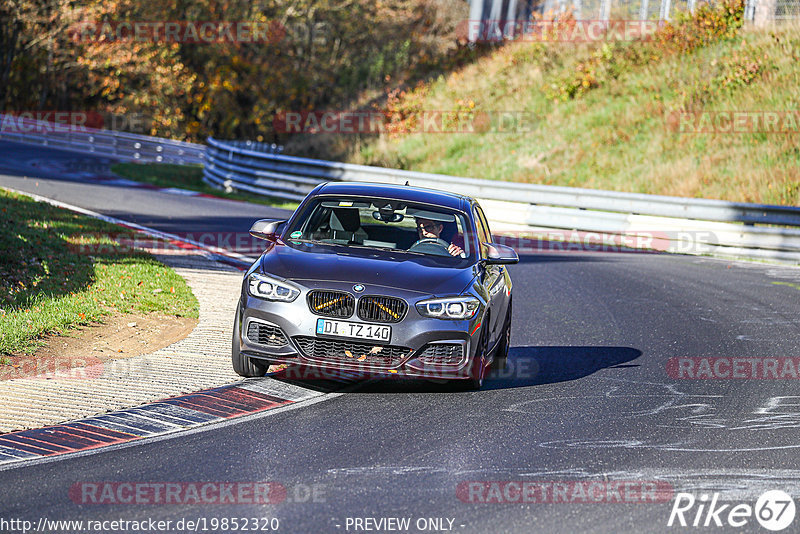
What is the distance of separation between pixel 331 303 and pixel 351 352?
1.31 feet

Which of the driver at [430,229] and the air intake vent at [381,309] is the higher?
the driver at [430,229]

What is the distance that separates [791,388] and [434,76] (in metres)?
33.4

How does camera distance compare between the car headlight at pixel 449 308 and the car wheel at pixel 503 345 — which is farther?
the car wheel at pixel 503 345

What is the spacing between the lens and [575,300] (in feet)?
46.6

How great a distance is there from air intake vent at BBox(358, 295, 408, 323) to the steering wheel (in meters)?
1.14

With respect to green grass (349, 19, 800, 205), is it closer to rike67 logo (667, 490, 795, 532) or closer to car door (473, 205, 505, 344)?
car door (473, 205, 505, 344)

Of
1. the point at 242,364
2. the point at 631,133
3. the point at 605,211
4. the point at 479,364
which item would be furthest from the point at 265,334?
the point at 631,133

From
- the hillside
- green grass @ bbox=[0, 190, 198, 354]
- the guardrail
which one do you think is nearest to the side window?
green grass @ bbox=[0, 190, 198, 354]

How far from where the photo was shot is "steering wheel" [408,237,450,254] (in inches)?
357

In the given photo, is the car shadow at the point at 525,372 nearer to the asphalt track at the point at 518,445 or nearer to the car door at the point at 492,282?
the asphalt track at the point at 518,445

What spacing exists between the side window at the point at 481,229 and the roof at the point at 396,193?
162 millimetres

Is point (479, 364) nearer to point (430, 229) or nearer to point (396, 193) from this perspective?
point (430, 229)

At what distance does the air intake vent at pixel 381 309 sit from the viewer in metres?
7.91

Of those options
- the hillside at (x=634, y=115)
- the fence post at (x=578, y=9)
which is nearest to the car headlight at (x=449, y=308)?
the hillside at (x=634, y=115)
